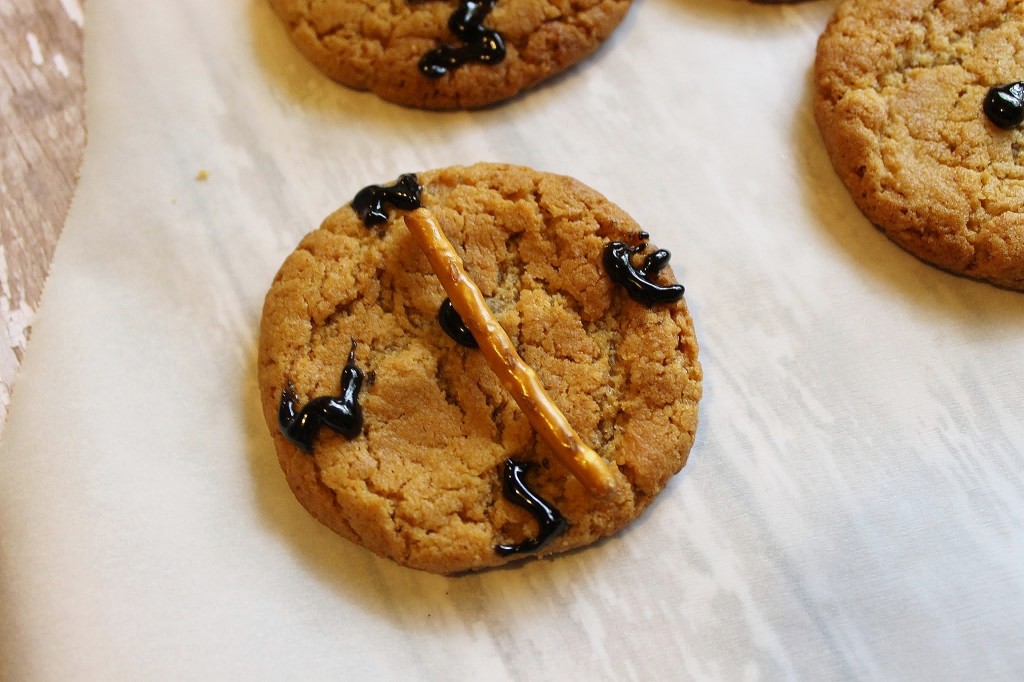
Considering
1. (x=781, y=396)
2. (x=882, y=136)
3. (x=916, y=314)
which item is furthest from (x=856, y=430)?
(x=882, y=136)

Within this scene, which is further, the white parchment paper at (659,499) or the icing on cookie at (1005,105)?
the icing on cookie at (1005,105)

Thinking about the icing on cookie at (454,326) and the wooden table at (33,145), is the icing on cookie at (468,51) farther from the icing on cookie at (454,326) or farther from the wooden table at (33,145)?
the wooden table at (33,145)

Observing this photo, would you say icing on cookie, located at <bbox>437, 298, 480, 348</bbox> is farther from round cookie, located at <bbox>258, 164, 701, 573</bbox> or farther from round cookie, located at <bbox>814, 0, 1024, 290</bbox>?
round cookie, located at <bbox>814, 0, 1024, 290</bbox>

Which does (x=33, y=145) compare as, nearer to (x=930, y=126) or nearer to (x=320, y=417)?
(x=320, y=417)

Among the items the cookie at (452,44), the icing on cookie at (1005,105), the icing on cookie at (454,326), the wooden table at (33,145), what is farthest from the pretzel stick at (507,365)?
the icing on cookie at (1005,105)

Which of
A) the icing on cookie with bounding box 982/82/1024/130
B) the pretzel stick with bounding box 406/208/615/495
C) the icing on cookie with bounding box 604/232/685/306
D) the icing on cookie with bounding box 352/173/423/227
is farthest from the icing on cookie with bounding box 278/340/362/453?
the icing on cookie with bounding box 982/82/1024/130

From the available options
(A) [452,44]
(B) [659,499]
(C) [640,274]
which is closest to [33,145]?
(A) [452,44]

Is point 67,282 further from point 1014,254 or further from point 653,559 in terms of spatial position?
point 1014,254

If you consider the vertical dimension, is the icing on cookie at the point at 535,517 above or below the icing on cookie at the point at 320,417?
below
